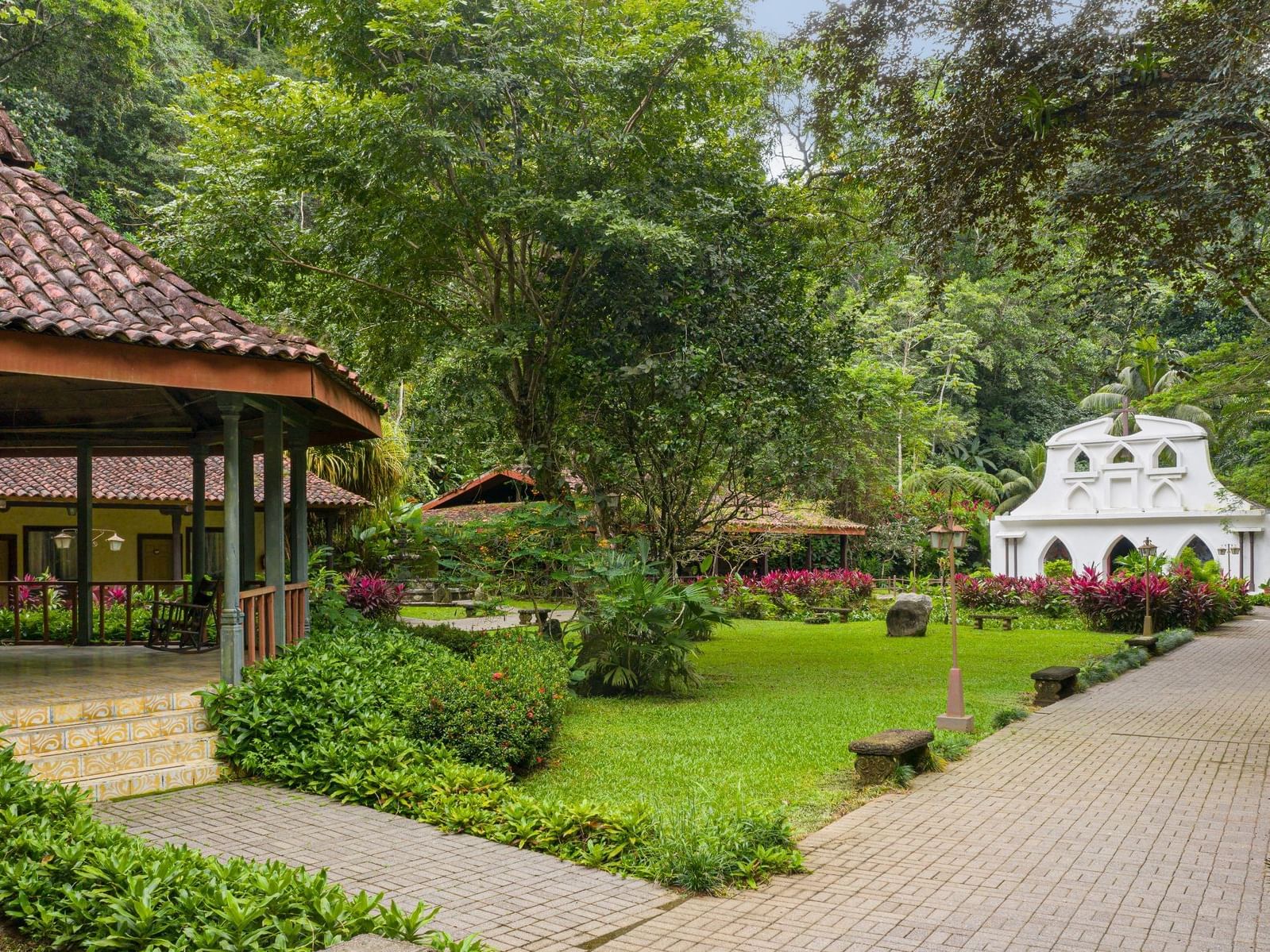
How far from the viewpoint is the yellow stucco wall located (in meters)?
23.7

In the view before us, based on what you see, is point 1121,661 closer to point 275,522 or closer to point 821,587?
point 821,587

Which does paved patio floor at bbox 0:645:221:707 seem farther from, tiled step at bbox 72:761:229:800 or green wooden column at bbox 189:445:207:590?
green wooden column at bbox 189:445:207:590

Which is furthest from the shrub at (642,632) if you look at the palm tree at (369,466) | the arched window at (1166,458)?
the arched window at (1166,458)

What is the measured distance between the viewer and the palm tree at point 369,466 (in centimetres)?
2575

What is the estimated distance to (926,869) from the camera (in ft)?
19.9

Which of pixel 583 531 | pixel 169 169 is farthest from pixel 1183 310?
pixel 169 169

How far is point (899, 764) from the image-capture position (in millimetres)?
8367

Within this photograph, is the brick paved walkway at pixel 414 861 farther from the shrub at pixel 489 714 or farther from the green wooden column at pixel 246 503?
the green wooden column at pixel 246 503

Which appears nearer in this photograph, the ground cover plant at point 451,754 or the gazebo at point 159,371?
the ground cover plant at point 451,754

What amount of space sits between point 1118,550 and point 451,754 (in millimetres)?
31215

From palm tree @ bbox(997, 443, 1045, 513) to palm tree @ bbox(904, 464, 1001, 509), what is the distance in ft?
2.19

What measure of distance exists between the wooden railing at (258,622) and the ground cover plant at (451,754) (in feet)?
0.73

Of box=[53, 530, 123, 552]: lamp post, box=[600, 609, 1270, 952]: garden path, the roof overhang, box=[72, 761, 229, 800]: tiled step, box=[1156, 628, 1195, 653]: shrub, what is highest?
the roof overhang

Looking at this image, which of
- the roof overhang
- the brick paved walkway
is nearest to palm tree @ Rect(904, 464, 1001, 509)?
the roof overhang
